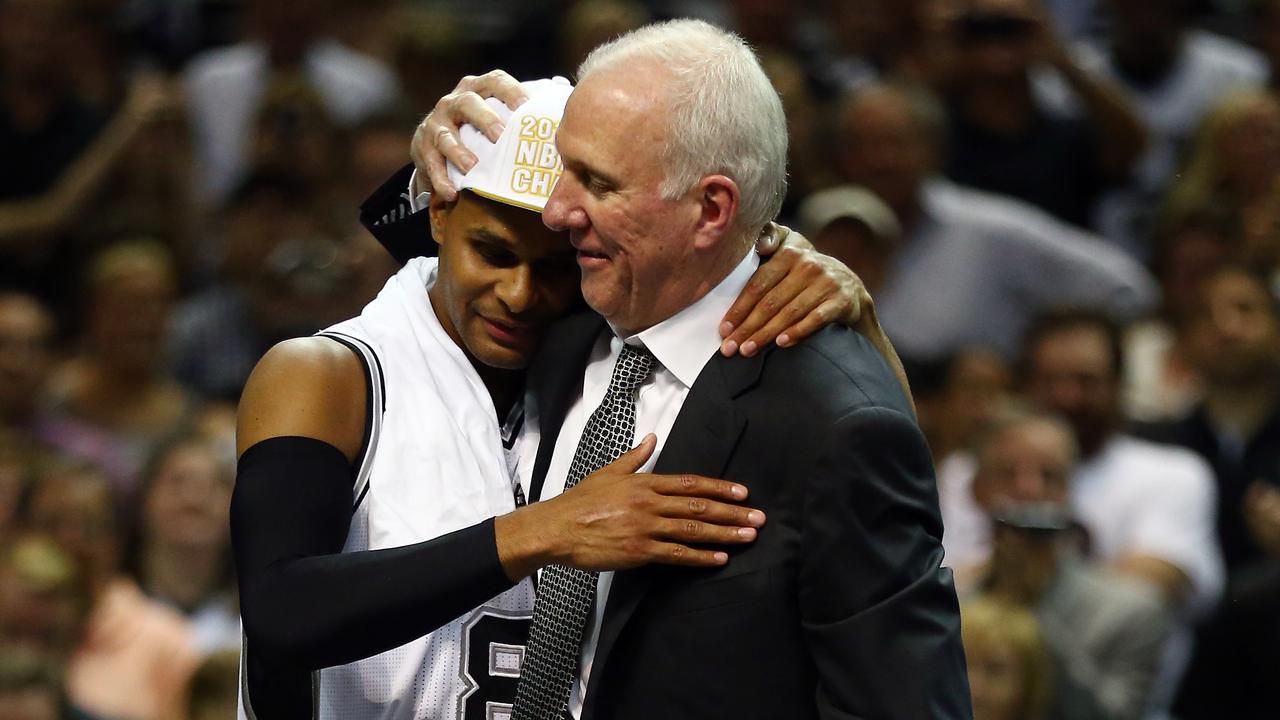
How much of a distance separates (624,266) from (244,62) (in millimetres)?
4773

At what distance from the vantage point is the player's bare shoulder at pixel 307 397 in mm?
2812

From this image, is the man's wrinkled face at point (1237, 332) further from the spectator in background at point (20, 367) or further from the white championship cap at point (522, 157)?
the spectator in background at point (20, 367)

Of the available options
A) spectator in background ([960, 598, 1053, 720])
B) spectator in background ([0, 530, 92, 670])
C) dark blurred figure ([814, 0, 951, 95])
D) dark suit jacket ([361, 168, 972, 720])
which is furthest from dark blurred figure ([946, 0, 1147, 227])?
dark suit jacket ([361, 168, 972, 720])

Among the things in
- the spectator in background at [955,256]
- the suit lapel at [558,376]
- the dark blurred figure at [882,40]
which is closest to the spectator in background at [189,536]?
the spectator in background at [955,256]

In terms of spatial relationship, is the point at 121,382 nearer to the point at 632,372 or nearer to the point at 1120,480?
A: the point at 1120,480

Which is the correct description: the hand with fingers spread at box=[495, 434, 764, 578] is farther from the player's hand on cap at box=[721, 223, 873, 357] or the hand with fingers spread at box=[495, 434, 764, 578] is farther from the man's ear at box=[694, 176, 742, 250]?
the man's ear at box=[694, 176, 742, 250]

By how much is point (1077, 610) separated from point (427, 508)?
2.36m

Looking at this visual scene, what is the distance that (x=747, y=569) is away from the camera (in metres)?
2.61

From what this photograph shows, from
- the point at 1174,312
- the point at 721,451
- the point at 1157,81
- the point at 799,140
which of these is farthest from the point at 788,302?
the point at 1157,81

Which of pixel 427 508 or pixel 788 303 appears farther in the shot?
pixel 427 508

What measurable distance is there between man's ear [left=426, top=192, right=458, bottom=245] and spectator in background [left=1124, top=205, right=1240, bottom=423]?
10.8 ft

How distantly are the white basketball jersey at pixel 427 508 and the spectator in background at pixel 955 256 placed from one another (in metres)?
3.19

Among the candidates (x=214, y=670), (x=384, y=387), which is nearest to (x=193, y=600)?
(x=214, y=670)

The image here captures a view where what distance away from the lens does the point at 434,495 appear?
9.68 feet
